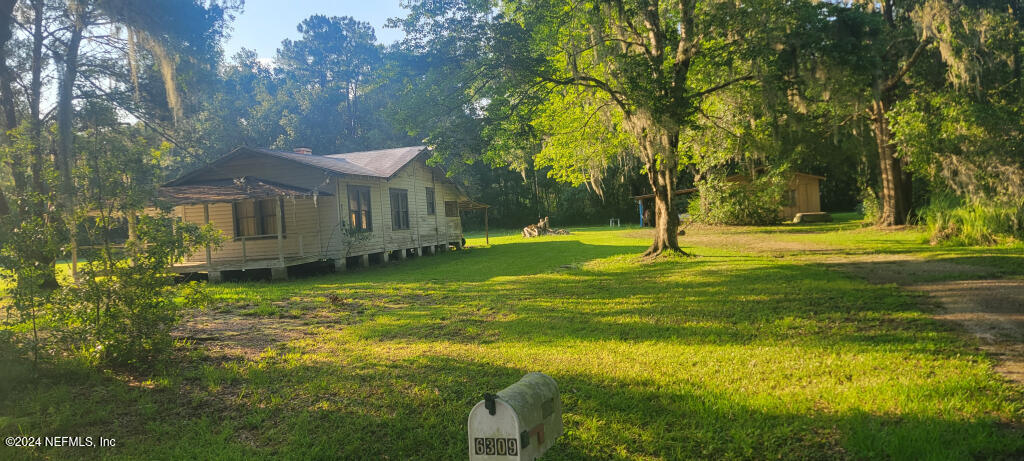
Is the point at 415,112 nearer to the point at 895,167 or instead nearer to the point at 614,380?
the point at 614,380

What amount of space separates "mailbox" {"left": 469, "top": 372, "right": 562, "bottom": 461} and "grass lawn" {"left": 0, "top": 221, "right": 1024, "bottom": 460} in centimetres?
65

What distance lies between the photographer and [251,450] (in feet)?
11.6

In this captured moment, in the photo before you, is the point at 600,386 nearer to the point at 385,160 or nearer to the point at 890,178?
the point at 385,160

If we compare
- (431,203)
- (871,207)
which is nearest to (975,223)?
(871,207)

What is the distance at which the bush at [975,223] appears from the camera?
11.9m

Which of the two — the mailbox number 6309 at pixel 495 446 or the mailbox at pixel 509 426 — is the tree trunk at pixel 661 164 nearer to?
the mailbox at pixel 509 426

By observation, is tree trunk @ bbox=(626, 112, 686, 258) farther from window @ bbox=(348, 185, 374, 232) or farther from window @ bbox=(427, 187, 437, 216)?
window @ bbox=(427, 187, 437, 216)

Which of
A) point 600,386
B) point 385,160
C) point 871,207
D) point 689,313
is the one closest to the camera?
point 600,386

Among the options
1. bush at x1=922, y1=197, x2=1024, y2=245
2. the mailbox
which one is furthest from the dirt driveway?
the mailbox

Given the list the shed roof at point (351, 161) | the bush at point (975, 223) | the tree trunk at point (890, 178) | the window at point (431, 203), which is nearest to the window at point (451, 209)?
the window at point (431, 203)

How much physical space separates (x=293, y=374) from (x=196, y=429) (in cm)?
125

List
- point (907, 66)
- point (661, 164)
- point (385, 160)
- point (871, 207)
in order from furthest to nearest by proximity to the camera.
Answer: point (871, 207)
point (385, 160)
point (907, 66)
point (661, 164)

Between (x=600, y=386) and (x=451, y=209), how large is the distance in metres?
20.9

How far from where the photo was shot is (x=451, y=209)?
2483 centimetres
